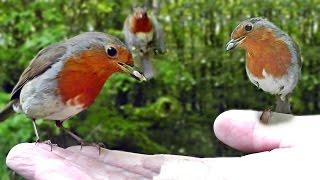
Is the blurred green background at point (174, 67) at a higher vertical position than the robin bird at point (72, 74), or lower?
lower

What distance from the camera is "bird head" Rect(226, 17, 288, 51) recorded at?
68.1 inches

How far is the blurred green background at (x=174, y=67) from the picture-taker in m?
4.57

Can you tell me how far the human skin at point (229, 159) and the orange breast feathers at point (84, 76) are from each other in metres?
0.21

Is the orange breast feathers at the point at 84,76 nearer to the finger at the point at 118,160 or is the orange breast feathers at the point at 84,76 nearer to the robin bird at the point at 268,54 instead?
the finger at the point at 118,160

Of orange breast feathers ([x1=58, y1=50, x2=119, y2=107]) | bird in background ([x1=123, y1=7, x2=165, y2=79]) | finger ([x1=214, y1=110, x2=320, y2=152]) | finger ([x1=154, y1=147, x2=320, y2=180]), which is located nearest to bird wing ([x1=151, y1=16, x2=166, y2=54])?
bird in background ([x1=123, y1=7, x2=165, y2=79])

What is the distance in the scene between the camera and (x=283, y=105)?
2014 millimetres

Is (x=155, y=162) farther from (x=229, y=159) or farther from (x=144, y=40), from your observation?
Answer: (x=144, y=40)

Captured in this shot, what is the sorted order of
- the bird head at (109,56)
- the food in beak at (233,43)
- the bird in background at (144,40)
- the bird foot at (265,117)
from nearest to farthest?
the food in beak at (233,43), the bird head at (109,56), the bird foot at (265,117), the bird in background at (144,40)

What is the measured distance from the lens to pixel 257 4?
16.4 ft

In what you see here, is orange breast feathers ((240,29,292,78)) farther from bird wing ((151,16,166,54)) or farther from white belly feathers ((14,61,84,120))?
bird wing ((151,16,166,54))

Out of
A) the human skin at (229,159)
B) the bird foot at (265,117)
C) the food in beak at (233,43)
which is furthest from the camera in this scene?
the bird foot at (265,117)

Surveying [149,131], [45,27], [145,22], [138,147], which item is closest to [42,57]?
[145,22]

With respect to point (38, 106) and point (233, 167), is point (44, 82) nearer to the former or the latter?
point (38, 106)

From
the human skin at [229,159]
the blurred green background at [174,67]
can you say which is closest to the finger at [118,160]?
the human skin at [229,159]
